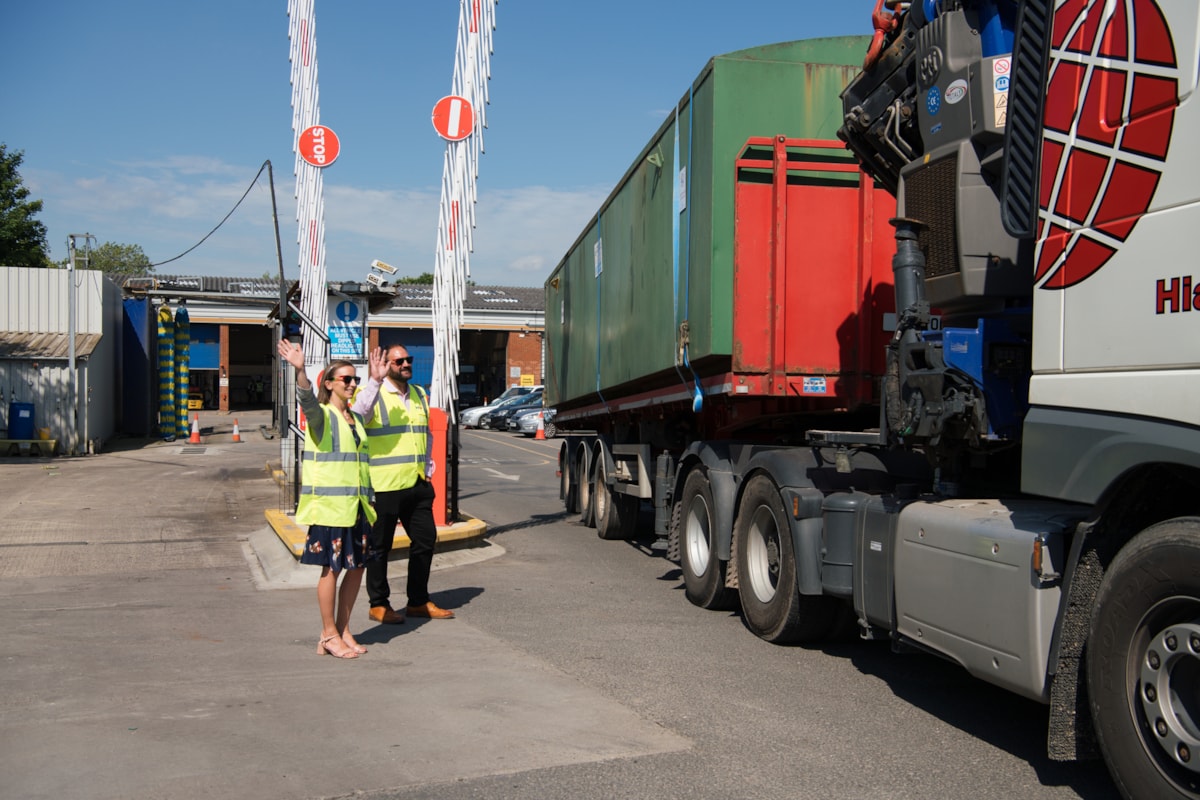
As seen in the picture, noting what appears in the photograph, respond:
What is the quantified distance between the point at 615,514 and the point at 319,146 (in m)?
6.42

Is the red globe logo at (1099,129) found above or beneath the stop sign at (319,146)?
beneath

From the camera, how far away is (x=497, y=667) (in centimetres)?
644

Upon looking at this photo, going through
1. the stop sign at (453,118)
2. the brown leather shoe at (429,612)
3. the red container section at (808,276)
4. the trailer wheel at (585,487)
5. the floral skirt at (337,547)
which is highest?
the stop sign at (453,118)

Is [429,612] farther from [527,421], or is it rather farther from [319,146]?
[527,421]

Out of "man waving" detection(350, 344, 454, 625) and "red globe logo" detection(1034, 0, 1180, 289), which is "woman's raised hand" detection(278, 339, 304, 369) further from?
"red globe logo" detection(1034, 0, 1180, 289)

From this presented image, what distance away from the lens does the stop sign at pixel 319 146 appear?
47.5 ft

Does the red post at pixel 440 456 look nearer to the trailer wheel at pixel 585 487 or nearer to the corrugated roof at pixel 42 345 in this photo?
the trailer wheel at pixel 585 487

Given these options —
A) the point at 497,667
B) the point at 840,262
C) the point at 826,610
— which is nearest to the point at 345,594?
the point at 497,667

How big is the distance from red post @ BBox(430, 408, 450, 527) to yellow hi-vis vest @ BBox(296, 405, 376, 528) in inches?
183

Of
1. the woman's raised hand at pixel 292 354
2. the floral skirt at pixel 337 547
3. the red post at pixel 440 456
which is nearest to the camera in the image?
the woman's raised hand at pixel 292 354

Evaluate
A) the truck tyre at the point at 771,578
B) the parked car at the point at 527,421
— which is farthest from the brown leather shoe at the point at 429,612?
the parked car at the point at 527,421

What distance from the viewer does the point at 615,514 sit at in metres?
12.7

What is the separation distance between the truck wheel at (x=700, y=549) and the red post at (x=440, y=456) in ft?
11.0

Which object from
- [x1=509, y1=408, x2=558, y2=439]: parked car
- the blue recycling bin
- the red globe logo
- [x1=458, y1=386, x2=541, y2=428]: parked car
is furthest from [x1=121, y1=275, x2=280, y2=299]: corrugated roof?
the red globe logo
